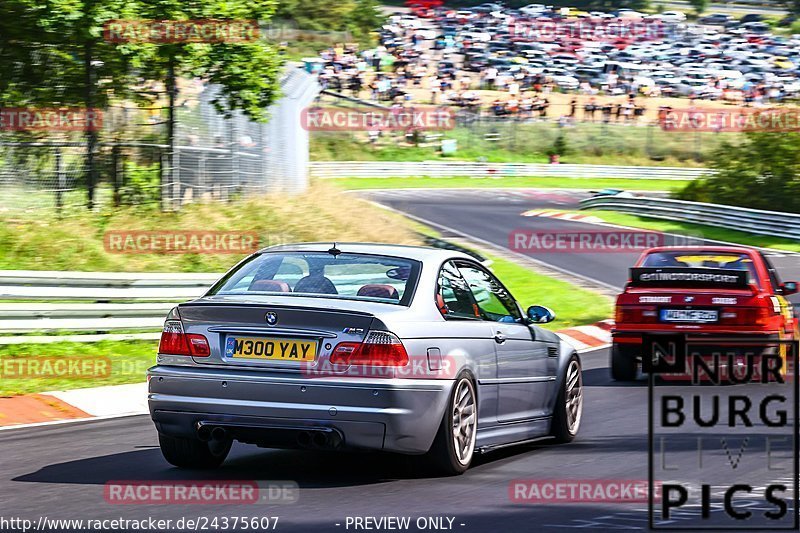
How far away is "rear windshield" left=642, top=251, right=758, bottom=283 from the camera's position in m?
13.0

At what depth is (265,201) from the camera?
2295cm

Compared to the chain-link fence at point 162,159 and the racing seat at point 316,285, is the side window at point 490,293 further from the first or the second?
the chain-link fence at point 162,159

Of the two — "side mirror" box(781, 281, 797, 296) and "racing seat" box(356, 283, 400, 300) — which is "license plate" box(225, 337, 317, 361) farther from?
"side mirror" box(781, 281, 797, 296)

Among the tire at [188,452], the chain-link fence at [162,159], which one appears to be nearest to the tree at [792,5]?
the chain-link fence at [162,159]

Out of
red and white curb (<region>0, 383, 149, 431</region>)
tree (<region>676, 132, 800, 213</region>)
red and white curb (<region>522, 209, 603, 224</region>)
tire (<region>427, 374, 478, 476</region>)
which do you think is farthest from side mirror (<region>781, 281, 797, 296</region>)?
tree (<region>676, 132, 800, 213</region>)

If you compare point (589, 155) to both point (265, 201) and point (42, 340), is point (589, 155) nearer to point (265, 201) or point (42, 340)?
point (265, 201)

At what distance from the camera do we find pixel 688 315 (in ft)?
40.9

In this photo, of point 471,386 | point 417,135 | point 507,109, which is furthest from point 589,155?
point 471,386

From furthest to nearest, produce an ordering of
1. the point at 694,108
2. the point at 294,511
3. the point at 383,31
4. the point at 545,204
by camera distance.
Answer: the point at 383,31 → the point at 694,108 → the point at 545,204 → the point at 294,511

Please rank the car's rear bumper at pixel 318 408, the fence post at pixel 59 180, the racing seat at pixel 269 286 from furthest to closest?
the fence post at pixel 59 180 → the racing seat at pixel 269 286 → the car's rear bumper at pixel 318 408

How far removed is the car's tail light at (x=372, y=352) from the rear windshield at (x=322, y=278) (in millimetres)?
420

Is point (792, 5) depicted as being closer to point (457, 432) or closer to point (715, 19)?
point (715, 19)

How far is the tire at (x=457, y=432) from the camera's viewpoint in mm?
6988

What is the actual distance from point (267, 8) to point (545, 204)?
76.1ft
